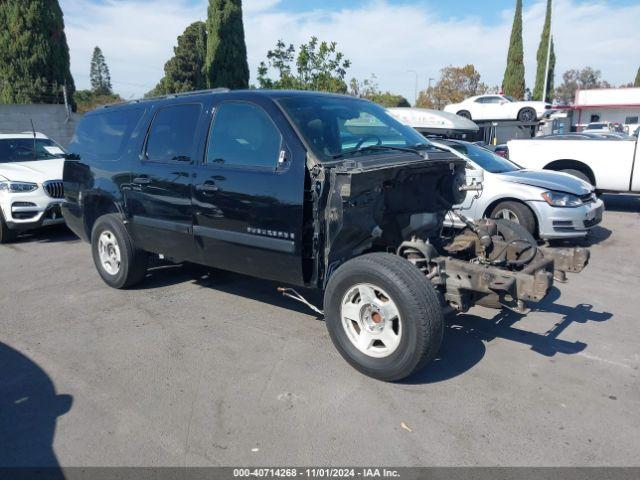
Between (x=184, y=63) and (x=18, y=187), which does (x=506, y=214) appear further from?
(x=184, y=63)

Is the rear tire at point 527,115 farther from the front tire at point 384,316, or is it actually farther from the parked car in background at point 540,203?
the front tire at point 384,316

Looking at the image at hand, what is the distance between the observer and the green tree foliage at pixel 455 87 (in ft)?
152

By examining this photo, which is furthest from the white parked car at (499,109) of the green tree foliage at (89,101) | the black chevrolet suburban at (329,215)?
the black chevrolet suburban at (329,215)

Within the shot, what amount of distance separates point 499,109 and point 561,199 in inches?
739

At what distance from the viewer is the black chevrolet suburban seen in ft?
11.9

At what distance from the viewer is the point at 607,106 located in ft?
122

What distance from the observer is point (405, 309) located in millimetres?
3418

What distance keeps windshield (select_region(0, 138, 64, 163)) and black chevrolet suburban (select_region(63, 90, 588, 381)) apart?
466cm

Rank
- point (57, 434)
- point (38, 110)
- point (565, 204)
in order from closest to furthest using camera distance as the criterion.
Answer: point (57, 434) → point (565, 204) → point (38, 110)

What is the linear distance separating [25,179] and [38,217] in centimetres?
65

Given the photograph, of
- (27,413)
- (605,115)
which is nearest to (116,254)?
(27,413)

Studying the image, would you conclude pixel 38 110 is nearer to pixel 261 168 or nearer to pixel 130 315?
pixel 130 315

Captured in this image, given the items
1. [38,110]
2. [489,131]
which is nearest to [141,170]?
[38,110]

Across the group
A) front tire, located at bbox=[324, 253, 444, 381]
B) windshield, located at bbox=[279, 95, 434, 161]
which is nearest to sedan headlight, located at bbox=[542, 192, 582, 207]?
windshield, located at bbox=[279, 95, 434, 161]
